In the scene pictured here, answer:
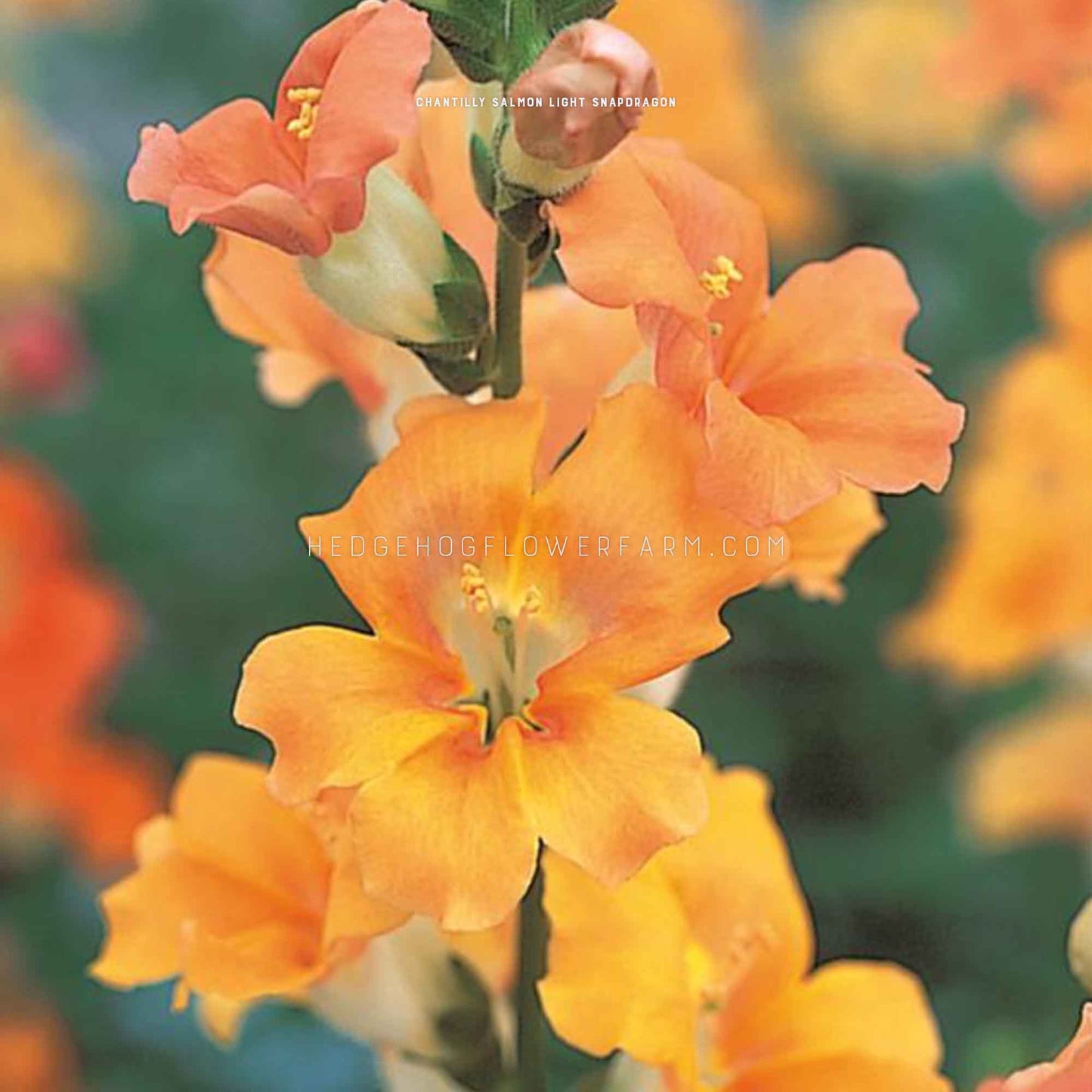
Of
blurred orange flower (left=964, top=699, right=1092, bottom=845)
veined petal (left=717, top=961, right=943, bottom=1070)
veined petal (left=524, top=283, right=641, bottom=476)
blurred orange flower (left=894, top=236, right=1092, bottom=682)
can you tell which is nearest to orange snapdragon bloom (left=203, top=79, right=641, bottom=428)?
veined petal (left=524, top=283, right=641, bottom=476)

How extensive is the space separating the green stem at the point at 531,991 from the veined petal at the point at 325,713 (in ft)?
0.45

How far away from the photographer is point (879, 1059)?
89 cm

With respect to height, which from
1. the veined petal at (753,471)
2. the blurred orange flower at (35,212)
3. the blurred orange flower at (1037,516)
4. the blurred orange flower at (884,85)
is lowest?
the blurred orange flower at (35,212)

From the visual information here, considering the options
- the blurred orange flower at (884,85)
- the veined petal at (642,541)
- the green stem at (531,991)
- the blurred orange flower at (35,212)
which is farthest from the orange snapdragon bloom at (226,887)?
the blurred orange flower at (884,85)

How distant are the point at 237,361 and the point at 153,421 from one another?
0.11 metres

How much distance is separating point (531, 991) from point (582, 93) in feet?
1.20

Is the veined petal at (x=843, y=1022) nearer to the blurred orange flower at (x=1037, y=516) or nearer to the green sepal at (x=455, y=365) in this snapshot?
the green sepal at (x=455, y=365)

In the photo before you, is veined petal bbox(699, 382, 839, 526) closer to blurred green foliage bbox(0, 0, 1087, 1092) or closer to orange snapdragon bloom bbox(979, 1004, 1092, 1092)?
orange snapdragon bloom bbox(979, 1004, 1092, 1092)

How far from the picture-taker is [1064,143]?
1667mm

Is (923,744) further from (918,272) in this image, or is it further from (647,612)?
(647,612)

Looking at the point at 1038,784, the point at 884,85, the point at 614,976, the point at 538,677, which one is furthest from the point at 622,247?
the point at 884,85

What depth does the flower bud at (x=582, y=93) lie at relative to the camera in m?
0.71

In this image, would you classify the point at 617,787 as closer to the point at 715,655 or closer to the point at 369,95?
the point at 369,95

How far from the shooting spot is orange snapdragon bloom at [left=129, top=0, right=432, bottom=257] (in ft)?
2.38
